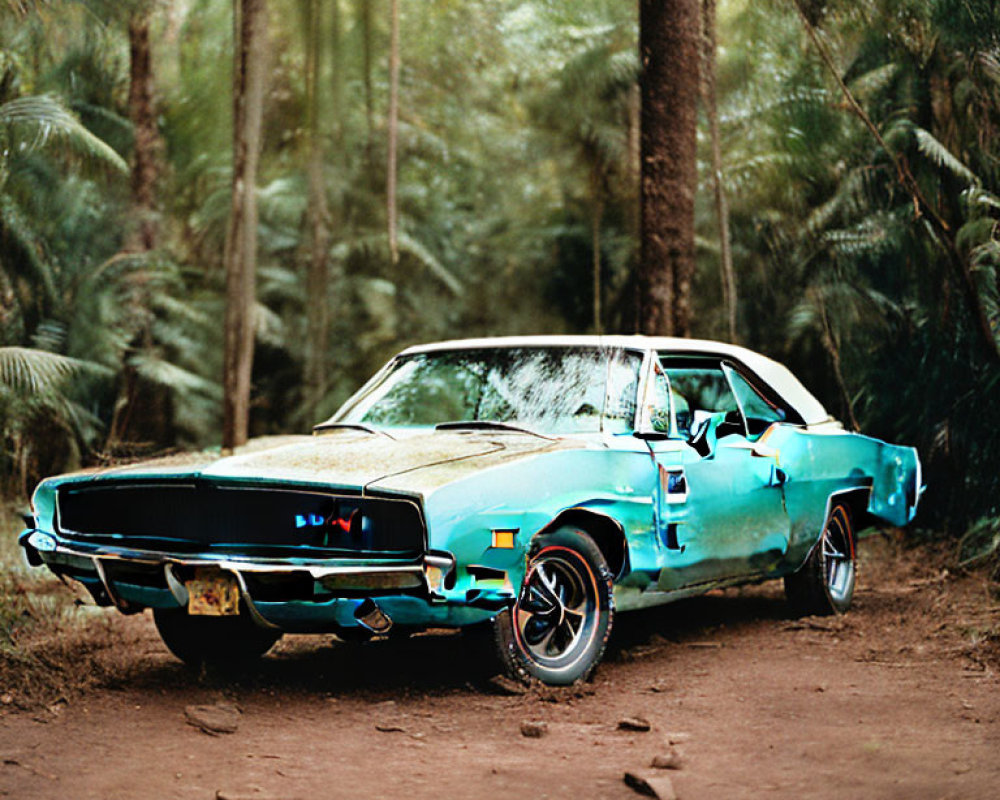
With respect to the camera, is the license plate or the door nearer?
the license plate

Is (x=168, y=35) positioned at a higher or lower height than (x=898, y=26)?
higher

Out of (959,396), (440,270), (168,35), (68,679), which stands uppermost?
(168,35)

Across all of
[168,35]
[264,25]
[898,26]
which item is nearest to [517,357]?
[898,26]

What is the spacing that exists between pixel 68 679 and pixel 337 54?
1960 centimetres

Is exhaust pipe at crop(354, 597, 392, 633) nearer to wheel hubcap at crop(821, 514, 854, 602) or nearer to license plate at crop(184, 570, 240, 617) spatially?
license plate at crop(184, 570, 240, 617)

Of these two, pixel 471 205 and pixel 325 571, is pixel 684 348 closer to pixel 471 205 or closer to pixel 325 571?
pixel 325 571

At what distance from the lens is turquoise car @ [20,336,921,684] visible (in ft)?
16.2

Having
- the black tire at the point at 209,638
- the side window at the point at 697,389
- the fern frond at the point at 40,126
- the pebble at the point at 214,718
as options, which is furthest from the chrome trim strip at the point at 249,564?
the fern frond at the point at 40,126

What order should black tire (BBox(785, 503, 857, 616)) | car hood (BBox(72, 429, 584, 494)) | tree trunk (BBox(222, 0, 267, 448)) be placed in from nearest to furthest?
car hood (BBox(72, 429, 584, 494)), black tire (BBox(785, 503, 857, 616)), tree trunk (BBox(222, 0, 267, 448))

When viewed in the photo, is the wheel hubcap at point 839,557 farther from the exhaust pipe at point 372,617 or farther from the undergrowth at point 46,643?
the undergrowth at point 46,643

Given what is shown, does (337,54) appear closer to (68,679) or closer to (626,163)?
(626,163)

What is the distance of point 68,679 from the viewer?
576 cm

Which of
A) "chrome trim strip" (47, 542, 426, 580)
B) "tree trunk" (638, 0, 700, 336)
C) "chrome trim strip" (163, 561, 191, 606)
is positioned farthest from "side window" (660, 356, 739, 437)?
"chrome trim strip" (163, 561, 191, 606)

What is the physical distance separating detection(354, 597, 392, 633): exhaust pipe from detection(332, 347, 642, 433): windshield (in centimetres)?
147
